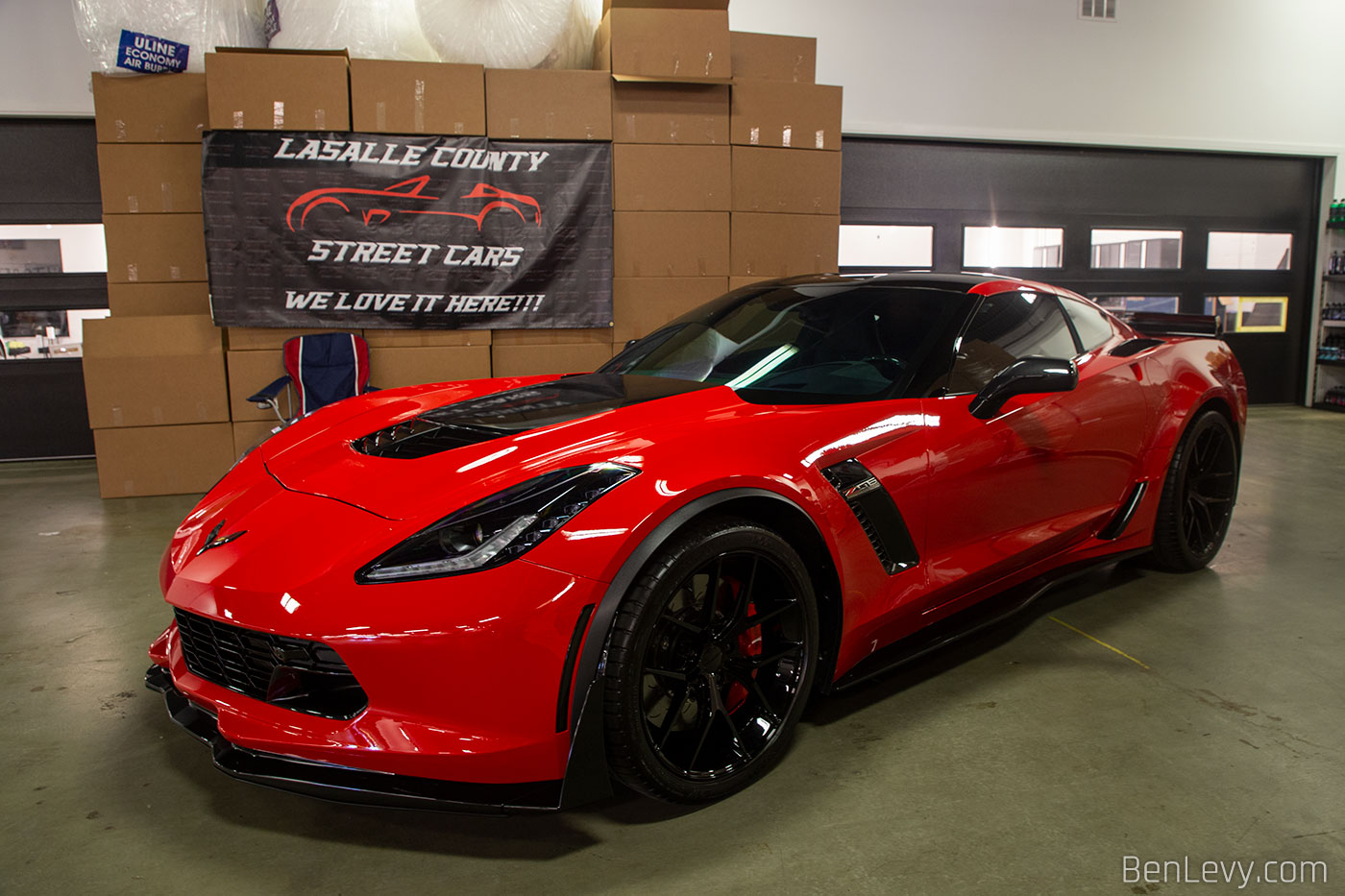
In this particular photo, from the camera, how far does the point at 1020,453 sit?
2230 mm

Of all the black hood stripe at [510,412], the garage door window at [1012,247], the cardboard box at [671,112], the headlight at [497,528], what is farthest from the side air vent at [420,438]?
the garage door window at [1012,247]

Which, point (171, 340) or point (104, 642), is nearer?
point (104, 642)

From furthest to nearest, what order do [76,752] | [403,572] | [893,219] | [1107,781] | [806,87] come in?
[893,219]
[806,87]
[76,752]
[1107,781]
[403,572]

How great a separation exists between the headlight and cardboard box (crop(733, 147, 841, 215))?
13.5 feet

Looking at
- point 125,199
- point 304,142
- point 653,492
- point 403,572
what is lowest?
point 403,572

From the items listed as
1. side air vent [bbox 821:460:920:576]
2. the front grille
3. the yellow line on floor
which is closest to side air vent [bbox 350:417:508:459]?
the front grille

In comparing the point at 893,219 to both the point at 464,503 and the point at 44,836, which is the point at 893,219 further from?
the point at 44,836

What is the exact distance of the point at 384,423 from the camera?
7.27 feet

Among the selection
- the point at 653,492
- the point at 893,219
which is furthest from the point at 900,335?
the point at 893,219

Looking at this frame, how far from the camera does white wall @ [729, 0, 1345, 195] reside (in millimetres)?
6805

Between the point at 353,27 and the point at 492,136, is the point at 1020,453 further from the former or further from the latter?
the point at 353,27

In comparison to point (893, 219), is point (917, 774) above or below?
below

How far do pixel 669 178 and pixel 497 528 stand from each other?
4.15m

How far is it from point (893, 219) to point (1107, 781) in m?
6.08
